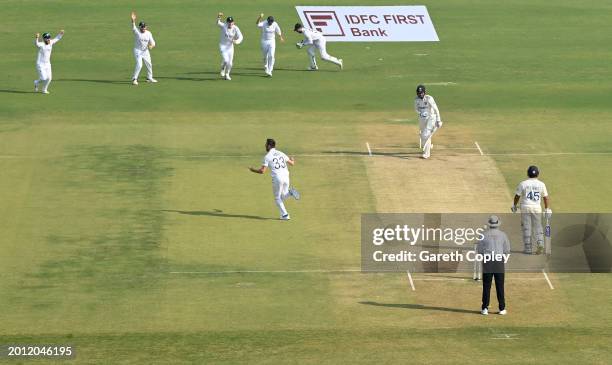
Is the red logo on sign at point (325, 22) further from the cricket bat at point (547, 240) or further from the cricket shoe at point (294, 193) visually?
the cricket bat at point (547, 240)

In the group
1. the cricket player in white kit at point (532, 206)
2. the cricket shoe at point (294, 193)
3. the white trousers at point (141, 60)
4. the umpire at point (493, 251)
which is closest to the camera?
the umpire at point (493, 251)

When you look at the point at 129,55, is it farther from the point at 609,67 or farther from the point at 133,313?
the point at 133,313

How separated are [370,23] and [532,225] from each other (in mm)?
27589

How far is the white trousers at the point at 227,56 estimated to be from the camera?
51625mm

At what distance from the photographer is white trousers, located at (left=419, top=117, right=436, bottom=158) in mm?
41719

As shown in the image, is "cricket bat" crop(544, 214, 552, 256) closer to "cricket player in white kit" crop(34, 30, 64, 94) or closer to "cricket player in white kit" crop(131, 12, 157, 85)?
"cricket player in white kit" crop(131, 12, 157, 85)

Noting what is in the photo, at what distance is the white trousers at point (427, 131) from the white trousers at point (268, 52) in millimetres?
11632

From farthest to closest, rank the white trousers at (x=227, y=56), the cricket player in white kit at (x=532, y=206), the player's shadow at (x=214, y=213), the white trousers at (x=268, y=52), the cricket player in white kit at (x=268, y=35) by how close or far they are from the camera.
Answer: the white trousers at (x=268, y=52) < the cricket player in white kit at (x=268, y=35) < the white trousers at (x=227, y=56) < the player's shadow at (x=214, y=213) < the cricket player in white kit at (x=532, y=206)

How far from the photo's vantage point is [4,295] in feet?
104

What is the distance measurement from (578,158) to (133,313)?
1718 cm

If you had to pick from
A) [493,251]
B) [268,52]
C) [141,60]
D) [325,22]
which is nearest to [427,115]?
[268,52]

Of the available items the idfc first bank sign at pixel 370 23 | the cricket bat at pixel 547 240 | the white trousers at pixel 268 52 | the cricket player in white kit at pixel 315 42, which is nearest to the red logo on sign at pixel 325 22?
the idfc first bank sign at pixel 370 23

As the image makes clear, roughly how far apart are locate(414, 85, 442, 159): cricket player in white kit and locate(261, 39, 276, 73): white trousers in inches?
459

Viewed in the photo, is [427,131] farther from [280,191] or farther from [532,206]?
[532,206]
